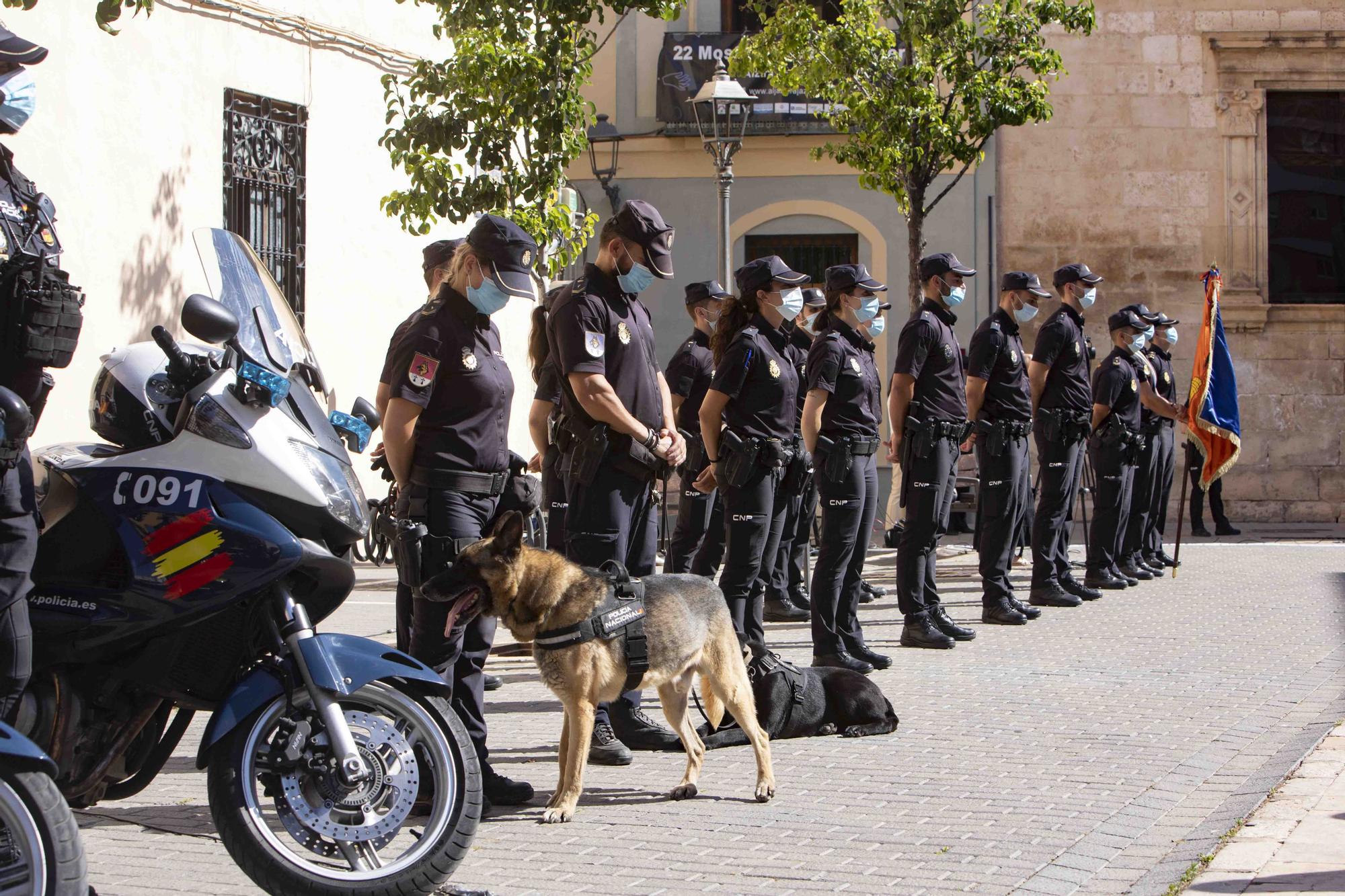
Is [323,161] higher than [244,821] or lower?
higher

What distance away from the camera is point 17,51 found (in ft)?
13.2

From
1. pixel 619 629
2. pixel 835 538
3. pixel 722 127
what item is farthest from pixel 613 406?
pixel 722 127

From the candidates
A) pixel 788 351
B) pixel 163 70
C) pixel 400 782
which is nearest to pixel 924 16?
pixel 163 70

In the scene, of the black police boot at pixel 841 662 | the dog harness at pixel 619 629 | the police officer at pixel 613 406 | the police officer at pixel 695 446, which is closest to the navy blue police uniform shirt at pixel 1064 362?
the police officer at pixel 695 446

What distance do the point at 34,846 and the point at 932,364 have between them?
7.12 m

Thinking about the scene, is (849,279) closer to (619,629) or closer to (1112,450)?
(619,629)

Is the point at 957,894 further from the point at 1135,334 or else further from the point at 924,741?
the point at 1135,334

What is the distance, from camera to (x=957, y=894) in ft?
15.5

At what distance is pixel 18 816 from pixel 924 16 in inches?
537

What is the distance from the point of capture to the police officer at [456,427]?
566 centimetres

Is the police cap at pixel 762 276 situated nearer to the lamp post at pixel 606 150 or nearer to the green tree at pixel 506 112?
the green tree at pixel 506 112

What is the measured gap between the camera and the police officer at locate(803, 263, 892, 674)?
8766 millimetres

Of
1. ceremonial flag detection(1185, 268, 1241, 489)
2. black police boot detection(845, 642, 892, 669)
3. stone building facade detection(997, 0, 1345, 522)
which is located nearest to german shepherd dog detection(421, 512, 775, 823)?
black police boot detection(845, 642, 892, 669)

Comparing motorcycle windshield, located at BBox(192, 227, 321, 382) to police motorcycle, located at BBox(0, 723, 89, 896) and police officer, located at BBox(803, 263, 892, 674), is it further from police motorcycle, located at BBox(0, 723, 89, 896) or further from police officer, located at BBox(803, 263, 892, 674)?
police officer, located at BBox(803, 263, 892, 674)
